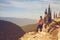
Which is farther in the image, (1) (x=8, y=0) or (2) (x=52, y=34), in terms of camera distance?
(1) (x=8, y=0)

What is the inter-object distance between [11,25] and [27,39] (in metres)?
0.37

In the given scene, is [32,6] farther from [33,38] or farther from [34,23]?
[33,38]

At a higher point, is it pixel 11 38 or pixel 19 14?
pixel 19 14

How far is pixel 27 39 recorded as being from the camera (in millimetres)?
3289

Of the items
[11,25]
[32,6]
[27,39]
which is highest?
[32,6]

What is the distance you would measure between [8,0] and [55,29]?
3.12 feet

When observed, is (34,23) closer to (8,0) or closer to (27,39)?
(27,39)


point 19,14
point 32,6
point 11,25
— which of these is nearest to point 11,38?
point 11,25

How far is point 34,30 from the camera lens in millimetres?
3352

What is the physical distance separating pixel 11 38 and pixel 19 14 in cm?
43

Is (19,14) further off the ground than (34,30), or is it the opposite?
(19,14)

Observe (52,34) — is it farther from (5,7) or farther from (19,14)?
(5,7)

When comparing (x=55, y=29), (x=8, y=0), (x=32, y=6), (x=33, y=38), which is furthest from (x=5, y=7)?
(x=55, y=29)

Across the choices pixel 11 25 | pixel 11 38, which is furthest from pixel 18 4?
pixel 11 38
